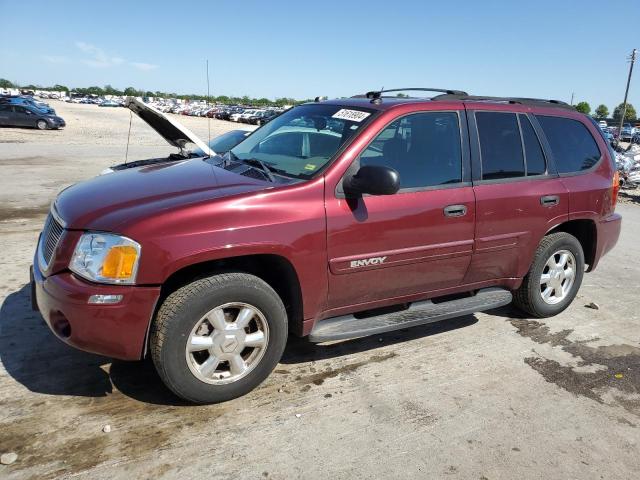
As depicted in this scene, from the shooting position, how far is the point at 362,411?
320cm

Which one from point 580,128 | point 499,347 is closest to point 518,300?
point 499,347

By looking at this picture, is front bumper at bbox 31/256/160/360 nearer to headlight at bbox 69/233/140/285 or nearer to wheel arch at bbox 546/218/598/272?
headlight at bbox 69/233/140/285

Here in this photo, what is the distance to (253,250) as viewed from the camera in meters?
3.05

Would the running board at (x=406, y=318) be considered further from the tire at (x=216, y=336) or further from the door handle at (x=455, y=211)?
the door handle at (x=455, y=211)

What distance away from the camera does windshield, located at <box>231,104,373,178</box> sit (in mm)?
3557

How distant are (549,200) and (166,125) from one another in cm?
472

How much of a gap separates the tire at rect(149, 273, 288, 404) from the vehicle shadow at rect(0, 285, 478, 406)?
0.27 metres

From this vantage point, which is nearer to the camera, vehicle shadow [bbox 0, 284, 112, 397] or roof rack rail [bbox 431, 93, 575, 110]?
vehicle shadow [bbox 0, 284, 112, 397]

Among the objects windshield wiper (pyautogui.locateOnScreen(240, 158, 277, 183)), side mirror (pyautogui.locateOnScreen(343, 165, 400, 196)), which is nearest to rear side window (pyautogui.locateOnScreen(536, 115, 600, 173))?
side mirror (pyautogui.locateOnScreen(343, 165, 400, 196))

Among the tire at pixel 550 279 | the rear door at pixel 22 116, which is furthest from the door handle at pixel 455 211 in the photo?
the rear door at pixel 22 116

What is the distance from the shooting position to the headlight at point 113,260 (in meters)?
2.79

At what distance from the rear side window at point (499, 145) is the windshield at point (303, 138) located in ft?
3.28

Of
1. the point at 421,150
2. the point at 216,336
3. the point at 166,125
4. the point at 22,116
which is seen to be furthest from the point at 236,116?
the point at 216,336

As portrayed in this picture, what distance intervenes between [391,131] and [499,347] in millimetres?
1962
